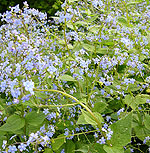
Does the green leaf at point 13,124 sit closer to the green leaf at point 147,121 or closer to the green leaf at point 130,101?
the green leaf at point 130,101

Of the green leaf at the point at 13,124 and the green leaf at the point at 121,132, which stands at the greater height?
the green leaf at the point at 13,124

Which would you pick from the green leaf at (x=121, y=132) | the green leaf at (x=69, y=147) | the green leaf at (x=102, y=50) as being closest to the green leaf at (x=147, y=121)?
the green leaf at (x=121, y=132)

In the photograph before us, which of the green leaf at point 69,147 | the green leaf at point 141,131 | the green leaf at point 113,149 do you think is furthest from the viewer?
the green leaf at point 141,131

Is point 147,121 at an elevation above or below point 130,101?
below

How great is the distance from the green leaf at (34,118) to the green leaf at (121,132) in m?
0.64

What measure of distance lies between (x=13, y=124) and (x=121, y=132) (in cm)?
93

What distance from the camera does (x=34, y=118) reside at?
214 centimetres

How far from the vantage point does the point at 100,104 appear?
231 centimetres

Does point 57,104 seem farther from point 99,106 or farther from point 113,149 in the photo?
point 113,149

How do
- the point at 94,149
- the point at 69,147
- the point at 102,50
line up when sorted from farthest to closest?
the point at 102,50, the point at 69,147, the point at 94,149

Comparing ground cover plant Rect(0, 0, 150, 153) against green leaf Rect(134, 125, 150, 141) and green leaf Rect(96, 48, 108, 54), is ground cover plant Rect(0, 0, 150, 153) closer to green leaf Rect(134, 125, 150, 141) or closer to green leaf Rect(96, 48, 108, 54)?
green leaf Rect(134, 125, 150, 141)

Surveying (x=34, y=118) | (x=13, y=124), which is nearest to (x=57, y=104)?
(x=34, y=118)

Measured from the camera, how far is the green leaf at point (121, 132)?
1898 mm

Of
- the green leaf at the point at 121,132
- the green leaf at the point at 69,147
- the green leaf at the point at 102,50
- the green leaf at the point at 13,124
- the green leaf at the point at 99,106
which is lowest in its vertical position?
the green leaf at the point at 69,147
